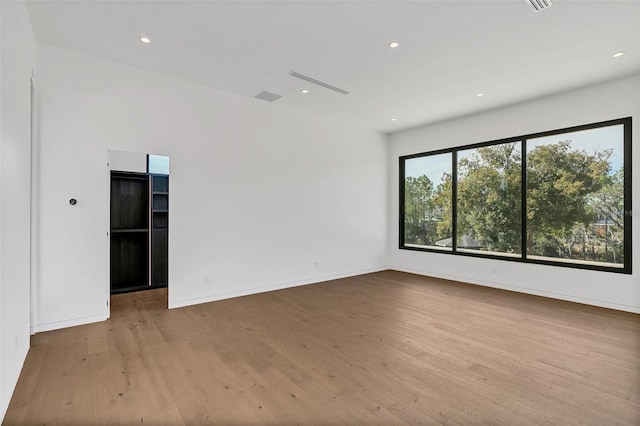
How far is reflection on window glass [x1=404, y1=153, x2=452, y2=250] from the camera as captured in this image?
6.26 m

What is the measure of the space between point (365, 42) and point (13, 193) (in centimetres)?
Answer: 338

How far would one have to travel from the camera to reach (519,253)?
5152 mm

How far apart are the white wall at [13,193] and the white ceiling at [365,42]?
70cm

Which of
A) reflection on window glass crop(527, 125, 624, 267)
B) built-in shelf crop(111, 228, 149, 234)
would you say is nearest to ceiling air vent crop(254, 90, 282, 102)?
built-in shelf crop(111, 228, 149, 234)

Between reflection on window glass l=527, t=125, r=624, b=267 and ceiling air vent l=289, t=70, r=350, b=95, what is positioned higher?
ceiling air vent l=289, t=70, r=350, b=95

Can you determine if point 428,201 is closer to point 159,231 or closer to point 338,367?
point 338,367

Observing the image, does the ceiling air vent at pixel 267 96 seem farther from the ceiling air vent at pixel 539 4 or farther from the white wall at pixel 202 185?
the ceiling air vent at pixel 539 4

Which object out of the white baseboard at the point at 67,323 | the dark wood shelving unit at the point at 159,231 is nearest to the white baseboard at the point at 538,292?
the dark wood shelving unit at the point at 159,231

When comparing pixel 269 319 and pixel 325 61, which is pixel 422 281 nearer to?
pixel 269 319

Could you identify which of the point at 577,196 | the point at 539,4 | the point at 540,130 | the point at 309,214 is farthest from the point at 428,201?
the point at 539,4

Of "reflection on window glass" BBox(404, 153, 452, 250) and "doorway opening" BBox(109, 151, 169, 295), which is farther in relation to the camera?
"reflection on window glass" BBox(404, 153, 452, 250)

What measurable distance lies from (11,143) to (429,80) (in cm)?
442

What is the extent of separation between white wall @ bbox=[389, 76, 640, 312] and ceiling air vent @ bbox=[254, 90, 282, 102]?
3.30 meters

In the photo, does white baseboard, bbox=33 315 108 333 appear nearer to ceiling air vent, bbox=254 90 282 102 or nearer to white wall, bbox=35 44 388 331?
white wall, bbox=35 44 388 331
